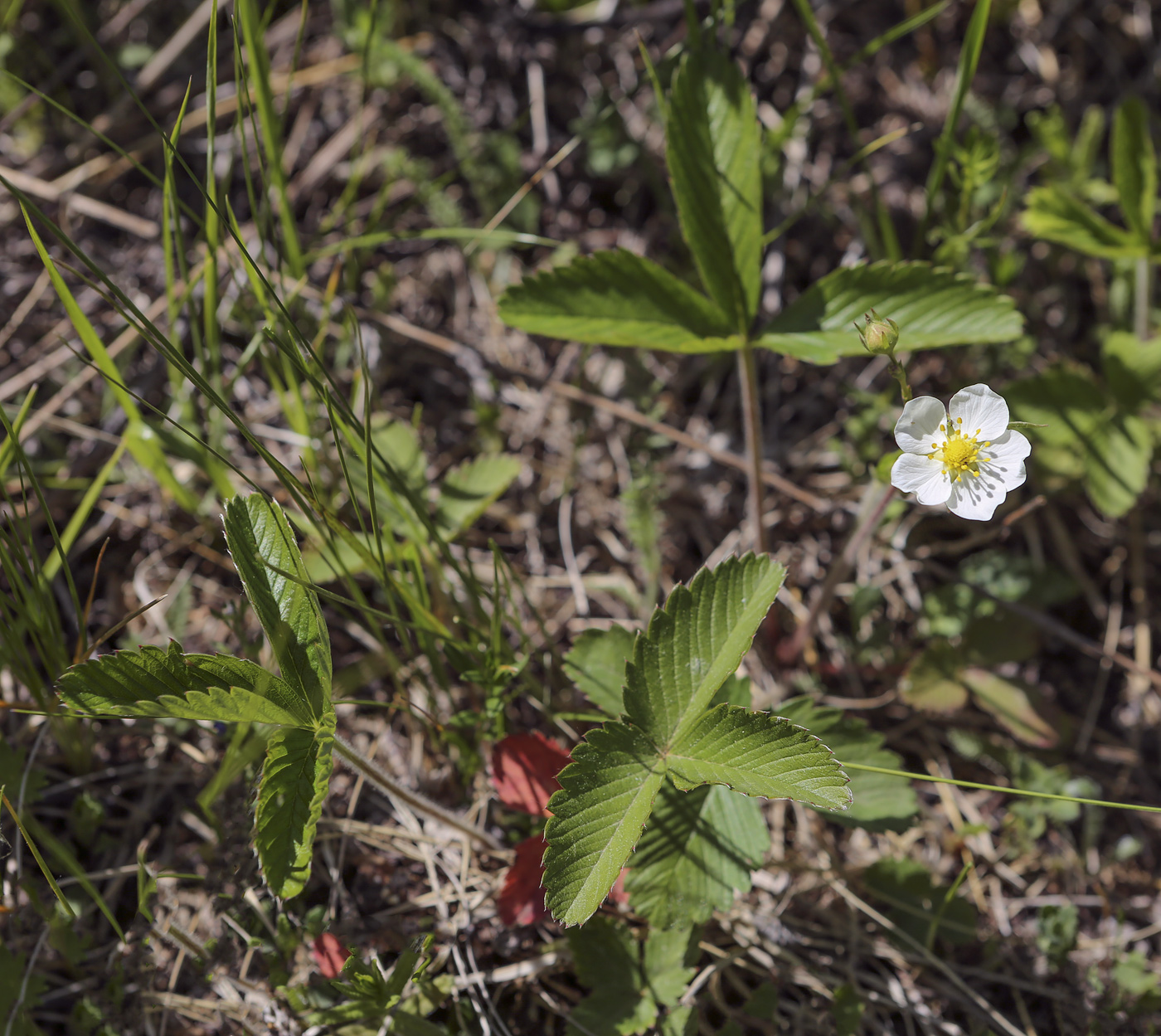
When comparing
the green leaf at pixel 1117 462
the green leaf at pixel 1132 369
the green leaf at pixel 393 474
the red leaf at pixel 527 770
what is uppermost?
the green leaf at pixel 393 474

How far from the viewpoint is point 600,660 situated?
7.97 feet

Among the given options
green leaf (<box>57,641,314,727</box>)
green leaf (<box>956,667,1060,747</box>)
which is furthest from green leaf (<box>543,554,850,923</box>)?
green leaf (<box>956,667,1060,747</box>)

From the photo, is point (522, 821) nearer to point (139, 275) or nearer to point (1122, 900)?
point (1122, 900)

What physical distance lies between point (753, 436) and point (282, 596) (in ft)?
4.74

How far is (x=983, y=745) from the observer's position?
2943mm

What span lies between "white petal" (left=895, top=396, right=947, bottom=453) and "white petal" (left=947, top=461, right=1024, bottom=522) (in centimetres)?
11

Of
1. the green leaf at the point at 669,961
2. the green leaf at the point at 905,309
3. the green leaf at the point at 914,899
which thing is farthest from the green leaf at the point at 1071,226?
the green leaf at the point at 669,961

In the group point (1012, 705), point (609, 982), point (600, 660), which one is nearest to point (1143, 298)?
point (1012, 705)

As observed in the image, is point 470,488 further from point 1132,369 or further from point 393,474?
point 1132,369

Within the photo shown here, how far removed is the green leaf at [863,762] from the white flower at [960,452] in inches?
27.1

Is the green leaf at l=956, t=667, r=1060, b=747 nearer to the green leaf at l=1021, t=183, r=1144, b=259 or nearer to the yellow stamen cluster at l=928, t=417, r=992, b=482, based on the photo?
the yellow stamen cluster at l=928, t=417, r=992, b=482

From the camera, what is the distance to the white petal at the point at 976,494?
77.9 inches

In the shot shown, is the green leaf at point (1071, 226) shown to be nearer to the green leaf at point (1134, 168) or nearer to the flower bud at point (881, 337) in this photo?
the green leaf at point (1134, 168)

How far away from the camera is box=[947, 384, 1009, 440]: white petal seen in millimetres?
2029
